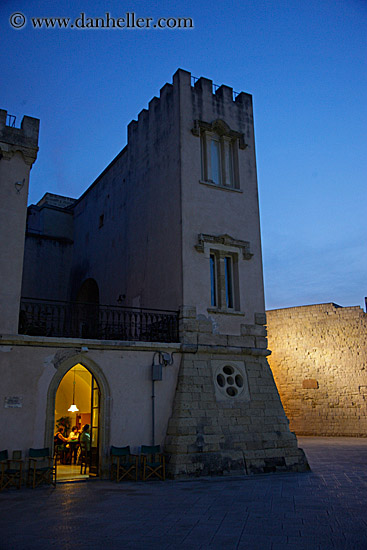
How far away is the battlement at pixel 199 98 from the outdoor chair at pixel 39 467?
889 cm

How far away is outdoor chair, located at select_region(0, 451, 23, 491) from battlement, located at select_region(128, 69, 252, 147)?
9.10m

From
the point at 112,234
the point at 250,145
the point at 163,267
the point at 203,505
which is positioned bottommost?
the point at 203,505

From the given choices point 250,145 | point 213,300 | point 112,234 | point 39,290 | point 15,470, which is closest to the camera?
point 15,470

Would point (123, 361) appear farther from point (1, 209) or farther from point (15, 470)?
point (1, 209)

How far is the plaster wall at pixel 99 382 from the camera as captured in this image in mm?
8977

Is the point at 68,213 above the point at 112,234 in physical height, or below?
above

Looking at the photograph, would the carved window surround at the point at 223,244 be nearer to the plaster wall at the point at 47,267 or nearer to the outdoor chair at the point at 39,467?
the outdoor chair at the point at 39,467

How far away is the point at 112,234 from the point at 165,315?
18.3 ft

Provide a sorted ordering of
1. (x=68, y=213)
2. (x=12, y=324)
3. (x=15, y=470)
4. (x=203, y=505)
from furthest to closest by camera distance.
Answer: (x=68, y=213) → (x=12, y=324) → (x=15, y=470) → (x=203, y=505)

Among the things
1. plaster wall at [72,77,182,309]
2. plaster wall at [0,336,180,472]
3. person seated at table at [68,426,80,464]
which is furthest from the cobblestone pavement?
plaster wall at [72,77,182,309]

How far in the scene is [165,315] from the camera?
11.0 metres

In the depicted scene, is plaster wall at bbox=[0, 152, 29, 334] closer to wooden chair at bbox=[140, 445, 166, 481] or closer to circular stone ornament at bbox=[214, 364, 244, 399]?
wooden chair at bbox=[140, 445, 166, 481]

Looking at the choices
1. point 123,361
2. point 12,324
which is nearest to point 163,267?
point 123,361

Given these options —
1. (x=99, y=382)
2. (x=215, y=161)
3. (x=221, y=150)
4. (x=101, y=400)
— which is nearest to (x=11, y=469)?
(x=101, y=400)
